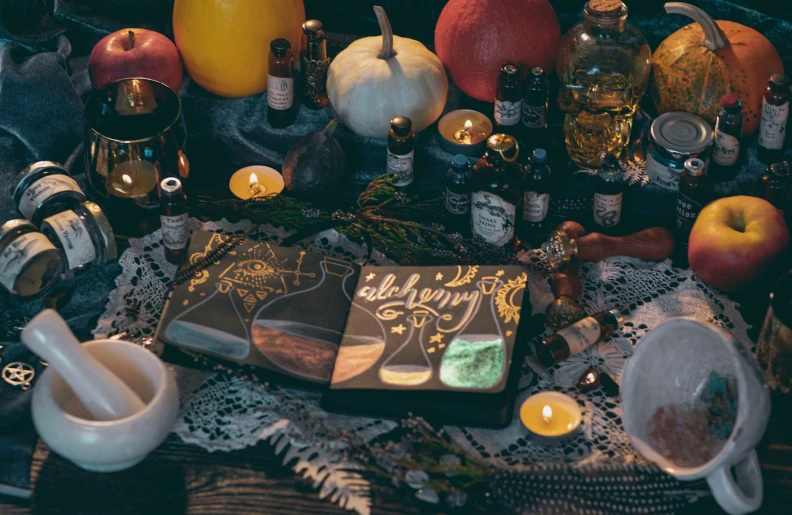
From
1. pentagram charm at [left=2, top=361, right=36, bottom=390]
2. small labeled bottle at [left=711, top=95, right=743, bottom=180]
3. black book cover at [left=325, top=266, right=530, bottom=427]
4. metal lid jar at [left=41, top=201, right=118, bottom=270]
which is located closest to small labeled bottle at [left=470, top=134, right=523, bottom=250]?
black book cover at [left=325, top=266, right=530, bottom=427]

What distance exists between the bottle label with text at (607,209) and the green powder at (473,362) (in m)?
0.36

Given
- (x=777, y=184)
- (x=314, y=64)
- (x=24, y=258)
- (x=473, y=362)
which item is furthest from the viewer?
(x=314, y=64)

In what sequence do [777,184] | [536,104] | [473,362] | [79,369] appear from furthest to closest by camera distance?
1. [536,104]
2. [777,184]
3. [473,362]
4. [79,369]

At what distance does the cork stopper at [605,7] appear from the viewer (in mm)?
1656

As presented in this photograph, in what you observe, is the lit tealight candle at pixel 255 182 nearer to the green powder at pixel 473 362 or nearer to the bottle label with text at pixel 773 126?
the green powder at pixel 473 362

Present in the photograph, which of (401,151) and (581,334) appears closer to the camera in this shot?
(581,334)

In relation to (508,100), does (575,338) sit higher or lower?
lower

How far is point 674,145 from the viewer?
165 cm

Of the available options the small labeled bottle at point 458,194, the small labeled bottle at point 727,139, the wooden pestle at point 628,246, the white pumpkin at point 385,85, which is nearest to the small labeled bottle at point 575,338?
the wooden pestle at point 628,246

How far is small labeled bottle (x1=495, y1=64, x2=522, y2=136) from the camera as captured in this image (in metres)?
1.67

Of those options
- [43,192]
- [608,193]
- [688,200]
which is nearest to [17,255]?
[43,192]

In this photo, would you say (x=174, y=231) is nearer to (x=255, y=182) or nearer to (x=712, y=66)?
(x=255, y=182)

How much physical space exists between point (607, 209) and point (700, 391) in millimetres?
425

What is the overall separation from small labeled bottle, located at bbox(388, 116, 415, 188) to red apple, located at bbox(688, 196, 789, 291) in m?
0.48
